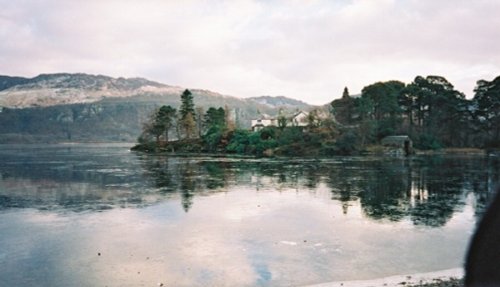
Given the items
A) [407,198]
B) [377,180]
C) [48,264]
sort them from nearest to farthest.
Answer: [48,264] → [407,198] → [377,180]

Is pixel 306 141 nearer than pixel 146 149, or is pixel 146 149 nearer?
pixel 306 141

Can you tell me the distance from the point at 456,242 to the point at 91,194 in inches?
693

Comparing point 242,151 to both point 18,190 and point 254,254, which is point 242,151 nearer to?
point 18,190

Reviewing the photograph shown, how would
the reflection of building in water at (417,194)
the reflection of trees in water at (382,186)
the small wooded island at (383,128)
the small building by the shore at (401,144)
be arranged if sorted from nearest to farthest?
the reflection of trees in water at (382,186) → the reflection of building in water at (417,194) → the small building by the shore at (401,144) → the small wooded island at (383,128)

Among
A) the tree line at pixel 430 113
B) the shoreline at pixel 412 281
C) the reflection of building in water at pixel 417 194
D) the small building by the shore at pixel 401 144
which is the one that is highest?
the tree line at pixel 430 113

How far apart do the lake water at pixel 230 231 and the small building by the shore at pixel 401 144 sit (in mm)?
35309

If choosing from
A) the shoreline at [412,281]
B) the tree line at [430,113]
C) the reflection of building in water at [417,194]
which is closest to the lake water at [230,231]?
the reflection of building in water at [417,194]

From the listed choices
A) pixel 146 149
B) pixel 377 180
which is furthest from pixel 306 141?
pixel 377 180

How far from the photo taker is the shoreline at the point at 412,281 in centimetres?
911

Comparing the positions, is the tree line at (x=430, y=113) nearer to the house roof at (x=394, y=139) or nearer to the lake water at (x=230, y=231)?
the house roof at (x=394, y=139)

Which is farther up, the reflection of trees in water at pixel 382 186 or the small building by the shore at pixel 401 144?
the small building by the shore at pixel 401 144

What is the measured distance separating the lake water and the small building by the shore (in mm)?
35309

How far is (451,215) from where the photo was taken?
17500 millimetres

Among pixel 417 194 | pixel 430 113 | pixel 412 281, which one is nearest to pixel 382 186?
pixel 417 194
